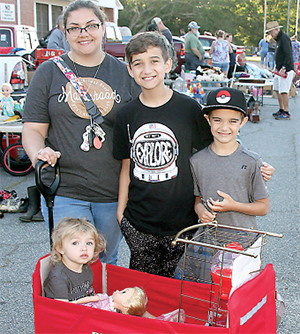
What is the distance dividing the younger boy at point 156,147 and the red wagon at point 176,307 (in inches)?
11.3

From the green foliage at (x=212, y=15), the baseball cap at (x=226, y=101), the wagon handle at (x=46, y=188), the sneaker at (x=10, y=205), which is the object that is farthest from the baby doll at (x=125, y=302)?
the green foliage at (x=212, y=15)

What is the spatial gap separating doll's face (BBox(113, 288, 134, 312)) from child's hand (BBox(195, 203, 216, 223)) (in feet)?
1.79

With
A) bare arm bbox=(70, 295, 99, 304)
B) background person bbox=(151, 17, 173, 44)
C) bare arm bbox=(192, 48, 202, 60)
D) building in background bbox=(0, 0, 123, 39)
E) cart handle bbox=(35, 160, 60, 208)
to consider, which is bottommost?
bare arm bbox=(70, 295, 99, 304)

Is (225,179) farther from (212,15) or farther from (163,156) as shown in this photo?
(212,15)

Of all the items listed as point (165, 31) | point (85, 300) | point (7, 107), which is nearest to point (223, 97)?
point (85, 300)

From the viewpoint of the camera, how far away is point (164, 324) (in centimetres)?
161

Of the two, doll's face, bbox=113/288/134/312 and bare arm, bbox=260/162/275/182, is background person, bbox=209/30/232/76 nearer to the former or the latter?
bare arm, bbox=260/162/275/182

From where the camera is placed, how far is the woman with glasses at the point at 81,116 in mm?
2342

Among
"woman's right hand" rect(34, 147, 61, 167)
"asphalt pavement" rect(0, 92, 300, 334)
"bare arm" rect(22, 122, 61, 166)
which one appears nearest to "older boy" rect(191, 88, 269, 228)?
"woman's right hand" rect(34, 147, 61, 167)

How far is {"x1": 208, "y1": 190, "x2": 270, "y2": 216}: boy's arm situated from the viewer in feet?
6.83

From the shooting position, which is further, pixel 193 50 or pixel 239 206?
pixel 193 50

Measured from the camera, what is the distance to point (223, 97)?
2.15 meters

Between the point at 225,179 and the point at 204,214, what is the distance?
224mm

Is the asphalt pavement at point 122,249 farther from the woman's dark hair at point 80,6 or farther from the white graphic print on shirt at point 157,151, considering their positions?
the woman's dark hair at point 80,6
